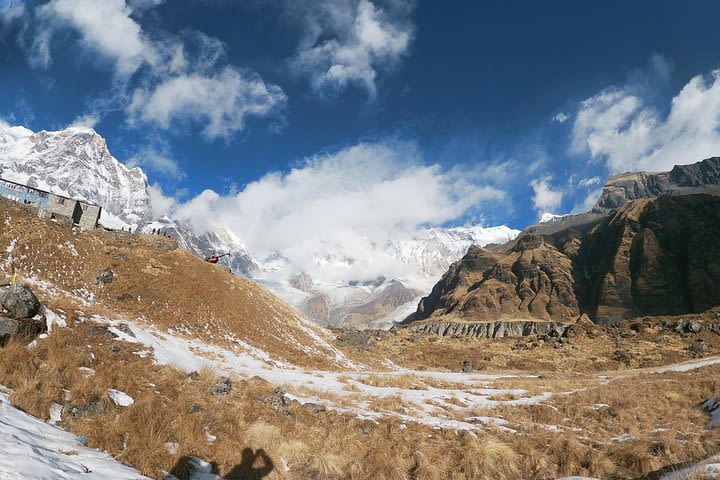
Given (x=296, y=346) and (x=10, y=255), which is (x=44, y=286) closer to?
(x=10, y=255)

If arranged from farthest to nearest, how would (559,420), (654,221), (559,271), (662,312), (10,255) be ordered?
1. (559,271)
2. (654,221)
3. (662,312)
4. (10,255)
5. (559,420)

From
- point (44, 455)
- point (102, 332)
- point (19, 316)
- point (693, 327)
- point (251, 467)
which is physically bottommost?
point (251, 467)

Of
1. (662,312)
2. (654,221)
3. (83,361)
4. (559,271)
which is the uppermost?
(654,221)

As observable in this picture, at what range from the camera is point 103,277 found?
26.3 meters

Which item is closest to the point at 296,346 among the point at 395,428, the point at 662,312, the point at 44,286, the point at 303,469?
the point at 44,286

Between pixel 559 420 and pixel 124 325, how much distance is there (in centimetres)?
1748

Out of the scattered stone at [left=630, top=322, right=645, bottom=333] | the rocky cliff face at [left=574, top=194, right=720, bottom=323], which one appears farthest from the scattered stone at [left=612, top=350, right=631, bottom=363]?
the rocky cliff face at [left=574, top=194, right=720, bottom=323]

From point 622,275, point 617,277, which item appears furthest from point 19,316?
point 622,275

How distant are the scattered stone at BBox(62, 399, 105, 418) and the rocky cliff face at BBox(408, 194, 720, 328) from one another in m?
150

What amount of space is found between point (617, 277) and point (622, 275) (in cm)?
221

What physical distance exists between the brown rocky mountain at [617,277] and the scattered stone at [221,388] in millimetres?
142132

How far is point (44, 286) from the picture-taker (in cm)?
2111

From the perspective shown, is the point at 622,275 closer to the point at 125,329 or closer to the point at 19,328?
the point at 125,329

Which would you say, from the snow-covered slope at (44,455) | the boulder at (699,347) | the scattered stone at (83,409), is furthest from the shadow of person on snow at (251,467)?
the boulder at (699,347)
